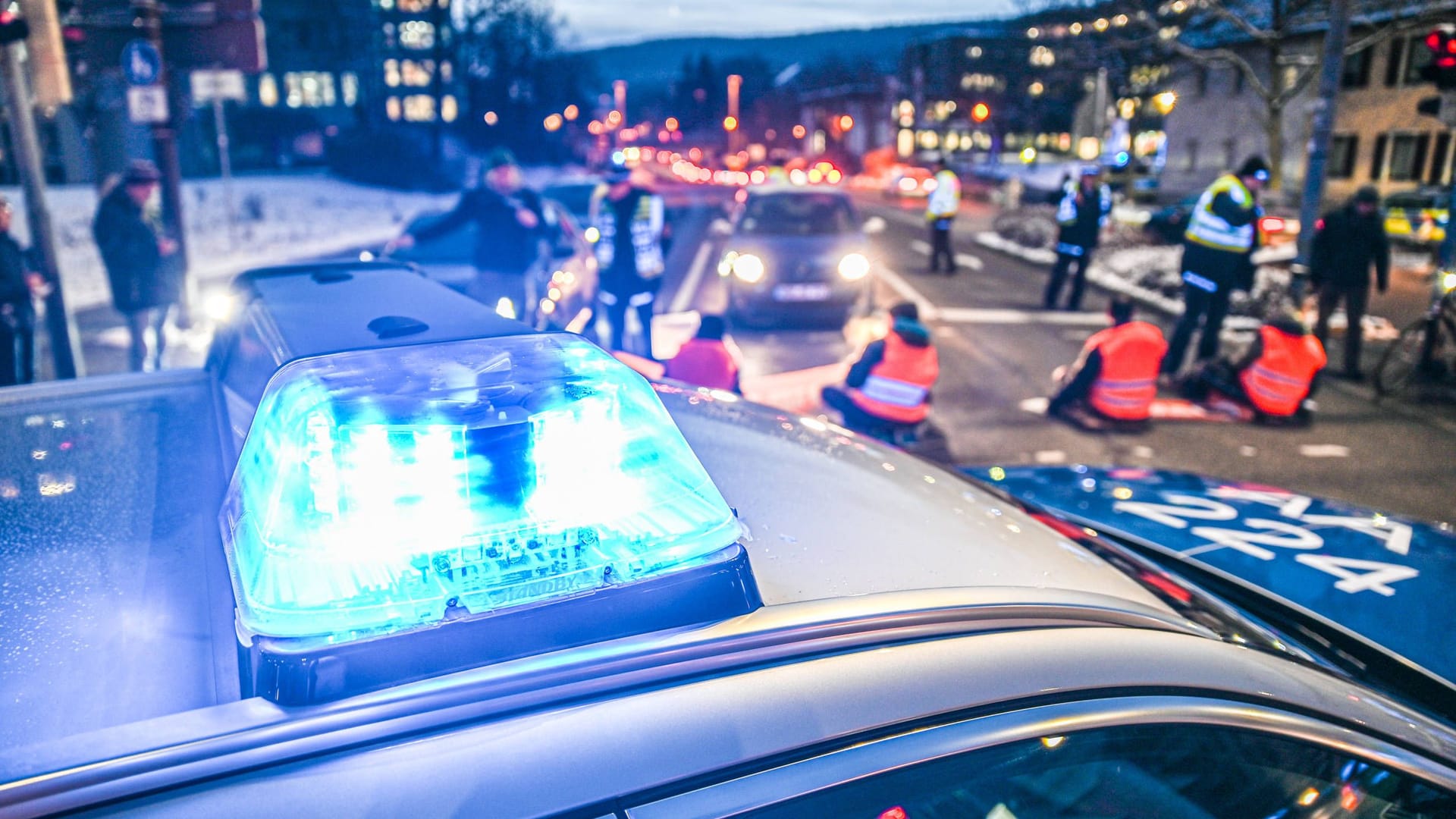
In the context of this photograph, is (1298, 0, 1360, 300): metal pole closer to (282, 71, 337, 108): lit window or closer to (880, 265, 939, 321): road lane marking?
(880, 265, 939, 321): road lane marking

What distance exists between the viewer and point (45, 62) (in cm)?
706

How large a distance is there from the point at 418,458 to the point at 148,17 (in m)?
9.90

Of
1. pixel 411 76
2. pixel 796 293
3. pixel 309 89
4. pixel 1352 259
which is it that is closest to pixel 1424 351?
pixel 1352 259

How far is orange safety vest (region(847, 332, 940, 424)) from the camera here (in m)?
5.77

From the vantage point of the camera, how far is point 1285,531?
3.25 metres

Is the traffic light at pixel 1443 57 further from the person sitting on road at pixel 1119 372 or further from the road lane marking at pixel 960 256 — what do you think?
the road lane marking at pixel 960 256

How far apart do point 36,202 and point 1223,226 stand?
31.6 ft

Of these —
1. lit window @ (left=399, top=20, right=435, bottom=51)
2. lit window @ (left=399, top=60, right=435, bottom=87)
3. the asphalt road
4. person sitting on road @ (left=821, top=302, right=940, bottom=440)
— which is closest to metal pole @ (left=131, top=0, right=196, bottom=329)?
the asphalt road

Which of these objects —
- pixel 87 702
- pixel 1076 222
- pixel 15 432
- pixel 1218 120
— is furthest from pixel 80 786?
pixel 1218 120

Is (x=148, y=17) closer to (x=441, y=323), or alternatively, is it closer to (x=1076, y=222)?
(x=441, y=323)

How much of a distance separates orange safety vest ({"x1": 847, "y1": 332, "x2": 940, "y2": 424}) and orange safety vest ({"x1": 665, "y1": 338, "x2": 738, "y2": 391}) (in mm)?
845

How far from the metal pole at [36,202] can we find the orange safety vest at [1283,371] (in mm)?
8948

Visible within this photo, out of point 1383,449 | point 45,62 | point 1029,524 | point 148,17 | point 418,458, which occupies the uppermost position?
point 148,17

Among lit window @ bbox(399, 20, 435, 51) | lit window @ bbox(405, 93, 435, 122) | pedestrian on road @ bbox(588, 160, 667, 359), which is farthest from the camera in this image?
lit window @ bbox(405, 93, 435, 122)
